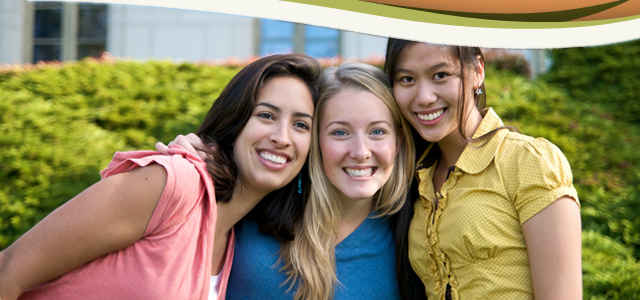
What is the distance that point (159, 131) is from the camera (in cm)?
557

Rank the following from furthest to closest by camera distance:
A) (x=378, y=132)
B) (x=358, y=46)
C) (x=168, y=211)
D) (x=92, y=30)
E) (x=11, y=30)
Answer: (x=92, y=30), (x=11, y=30), (x=358, y=46), (x=378, y=132), (x=168, y=211)

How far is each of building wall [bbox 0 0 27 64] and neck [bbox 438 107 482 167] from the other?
Result: 1076 cm

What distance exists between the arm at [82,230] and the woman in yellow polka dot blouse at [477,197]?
137 centimetres

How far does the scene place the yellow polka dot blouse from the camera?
2.34 m

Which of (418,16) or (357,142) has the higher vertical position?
(418,16)

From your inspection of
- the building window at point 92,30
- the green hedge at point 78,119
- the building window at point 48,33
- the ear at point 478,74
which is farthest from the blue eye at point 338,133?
the building window at point 48,33

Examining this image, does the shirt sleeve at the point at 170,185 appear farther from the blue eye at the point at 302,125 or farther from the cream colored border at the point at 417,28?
the cream colored border at the point at 417,28

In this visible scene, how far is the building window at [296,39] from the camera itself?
1109cm

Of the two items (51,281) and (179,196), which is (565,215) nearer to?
(179,196)

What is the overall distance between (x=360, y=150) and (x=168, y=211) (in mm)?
1048

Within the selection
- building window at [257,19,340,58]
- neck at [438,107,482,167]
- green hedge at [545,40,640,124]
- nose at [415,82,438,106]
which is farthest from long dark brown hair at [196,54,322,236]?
building window at [257,19,340,58]

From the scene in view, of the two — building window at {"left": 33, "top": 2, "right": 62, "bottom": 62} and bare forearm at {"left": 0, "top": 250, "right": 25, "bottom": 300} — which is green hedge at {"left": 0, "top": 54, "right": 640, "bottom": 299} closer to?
bare forearm at {"left": 0, "top": 250, "right": 25, "bottom": 300}

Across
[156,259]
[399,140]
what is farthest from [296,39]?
[156,259]

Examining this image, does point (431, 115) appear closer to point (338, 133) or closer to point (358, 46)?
point (338, 133)
